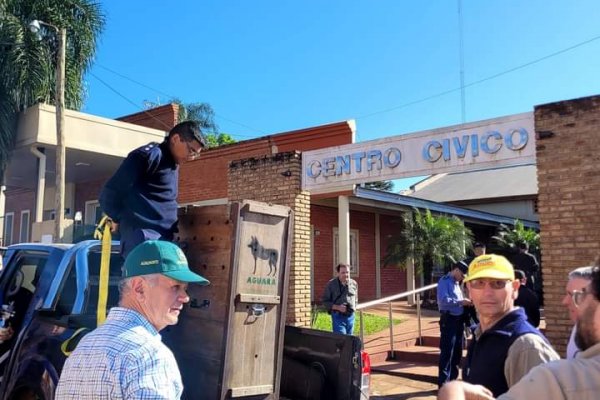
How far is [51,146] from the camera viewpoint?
14875 mm

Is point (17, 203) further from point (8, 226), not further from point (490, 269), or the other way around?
point (490, 269)

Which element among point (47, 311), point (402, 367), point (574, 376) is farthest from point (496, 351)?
point (402, 367)

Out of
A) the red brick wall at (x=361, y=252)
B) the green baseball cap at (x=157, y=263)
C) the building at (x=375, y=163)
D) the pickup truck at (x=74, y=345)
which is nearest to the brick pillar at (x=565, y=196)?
the building at (x=375, y=163)

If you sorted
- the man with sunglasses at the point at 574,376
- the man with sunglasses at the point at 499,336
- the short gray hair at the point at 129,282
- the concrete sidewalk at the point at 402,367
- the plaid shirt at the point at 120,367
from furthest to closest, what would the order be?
the concrete sidewalk at the point at 402,367 → the man with sunglasses at the point at 499,336 → the short gray hair at the point at 129,282 → the plaid shirt at the point at 120,367 → the man with sunglasses at the point at 574,376

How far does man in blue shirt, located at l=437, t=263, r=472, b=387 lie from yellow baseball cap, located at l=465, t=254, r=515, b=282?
15.8ft

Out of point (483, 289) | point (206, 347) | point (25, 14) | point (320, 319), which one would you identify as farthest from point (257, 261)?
point (25, 14)

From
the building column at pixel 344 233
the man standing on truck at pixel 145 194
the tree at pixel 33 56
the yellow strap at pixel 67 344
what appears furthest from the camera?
the tree at pixel 33 56

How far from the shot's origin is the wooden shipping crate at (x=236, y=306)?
3.01m

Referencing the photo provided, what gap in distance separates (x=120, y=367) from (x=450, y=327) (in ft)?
21.4

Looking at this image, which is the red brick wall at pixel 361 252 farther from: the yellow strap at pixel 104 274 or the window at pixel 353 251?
the yellow strap at pixel 104 274

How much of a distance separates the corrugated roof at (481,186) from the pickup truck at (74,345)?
2296cm

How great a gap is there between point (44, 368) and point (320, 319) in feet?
31.2

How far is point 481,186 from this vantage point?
94.8 ft

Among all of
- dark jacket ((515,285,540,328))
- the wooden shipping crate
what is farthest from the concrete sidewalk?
the wooden shipping crate
